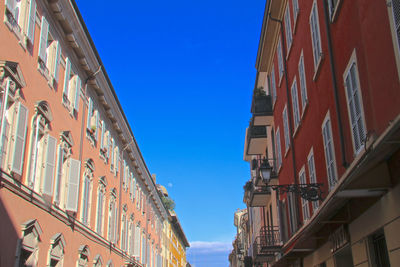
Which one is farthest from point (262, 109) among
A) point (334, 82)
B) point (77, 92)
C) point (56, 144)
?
point (334, 82)

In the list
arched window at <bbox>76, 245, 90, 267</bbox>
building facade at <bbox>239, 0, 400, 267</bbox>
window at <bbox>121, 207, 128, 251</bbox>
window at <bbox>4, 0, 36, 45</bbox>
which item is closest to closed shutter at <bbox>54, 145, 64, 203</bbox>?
arched window at <bbox>76, 245, 90, 267</bbox>

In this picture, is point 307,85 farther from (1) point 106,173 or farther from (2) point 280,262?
(1) point 106,173

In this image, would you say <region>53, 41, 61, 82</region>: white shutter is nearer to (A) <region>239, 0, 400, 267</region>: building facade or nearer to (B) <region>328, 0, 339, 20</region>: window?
(A) <region>239, 0, 400, 267</region>: building facade

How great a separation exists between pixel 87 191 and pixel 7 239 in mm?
8267

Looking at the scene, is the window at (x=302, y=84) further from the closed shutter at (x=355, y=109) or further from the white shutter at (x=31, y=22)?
the white shutter at (x=31, y=22)

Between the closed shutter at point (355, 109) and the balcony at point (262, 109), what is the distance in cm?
1289

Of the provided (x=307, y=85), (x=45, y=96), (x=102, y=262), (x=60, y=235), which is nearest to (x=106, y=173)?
(x=102, y=262)

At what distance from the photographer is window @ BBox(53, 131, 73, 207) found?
15.2 meters

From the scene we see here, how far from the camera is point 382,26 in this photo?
7773mm

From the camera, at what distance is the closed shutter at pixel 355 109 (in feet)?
31.7

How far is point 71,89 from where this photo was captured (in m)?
17.2

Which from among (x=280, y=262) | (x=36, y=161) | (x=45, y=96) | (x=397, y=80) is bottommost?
(x=280, y=262)

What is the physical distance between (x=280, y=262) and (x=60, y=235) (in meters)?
9.62

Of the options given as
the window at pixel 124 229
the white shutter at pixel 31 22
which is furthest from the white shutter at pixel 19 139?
the window at pixel 124 229
